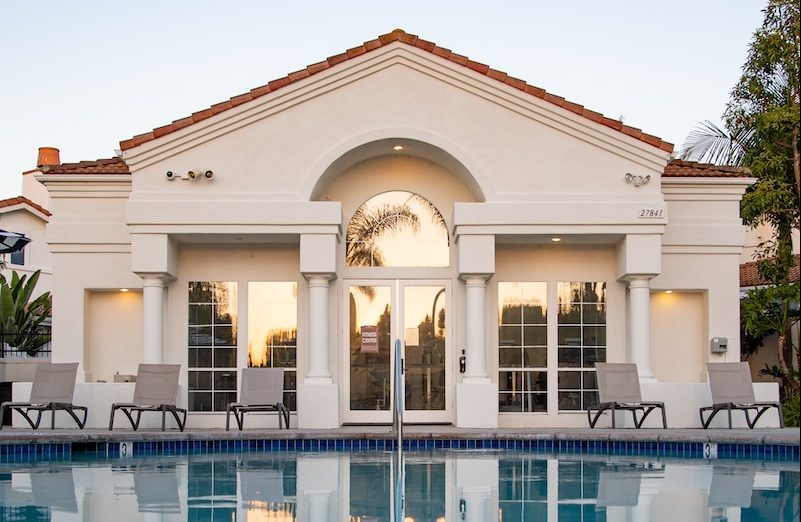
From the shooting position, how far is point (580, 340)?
58.1 ft

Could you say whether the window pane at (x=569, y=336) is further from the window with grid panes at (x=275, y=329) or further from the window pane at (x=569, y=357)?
the window with grid panes at (x=275, y=329)

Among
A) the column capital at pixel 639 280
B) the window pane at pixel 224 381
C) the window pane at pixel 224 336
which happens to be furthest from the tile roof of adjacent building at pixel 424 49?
the window pane at pixel 224 381

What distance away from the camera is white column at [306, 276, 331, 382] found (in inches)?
654

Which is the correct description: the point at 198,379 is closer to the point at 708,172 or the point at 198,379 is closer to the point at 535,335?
the point at 535,335

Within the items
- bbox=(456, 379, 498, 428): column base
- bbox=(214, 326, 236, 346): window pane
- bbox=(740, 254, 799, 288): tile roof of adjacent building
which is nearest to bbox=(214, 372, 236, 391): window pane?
bbox=(214, 326, 236, 346): window pane

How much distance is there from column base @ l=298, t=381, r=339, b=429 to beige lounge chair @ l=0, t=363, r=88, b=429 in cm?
359

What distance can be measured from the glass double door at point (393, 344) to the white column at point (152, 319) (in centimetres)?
323

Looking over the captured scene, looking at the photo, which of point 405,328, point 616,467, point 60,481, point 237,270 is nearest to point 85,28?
point 237,270

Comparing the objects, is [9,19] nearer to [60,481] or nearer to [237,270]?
[237,270]

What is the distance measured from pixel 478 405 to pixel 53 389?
6953mm

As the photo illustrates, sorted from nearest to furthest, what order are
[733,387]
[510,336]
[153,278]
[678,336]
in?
[733,387] < [153,278] < [510,336] < [678,336]

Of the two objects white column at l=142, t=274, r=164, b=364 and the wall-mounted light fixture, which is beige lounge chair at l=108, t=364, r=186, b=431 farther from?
the wall-mounted light fixture

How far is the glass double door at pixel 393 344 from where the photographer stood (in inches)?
690

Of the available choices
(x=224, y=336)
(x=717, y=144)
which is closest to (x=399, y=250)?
(x=224, y=336)
